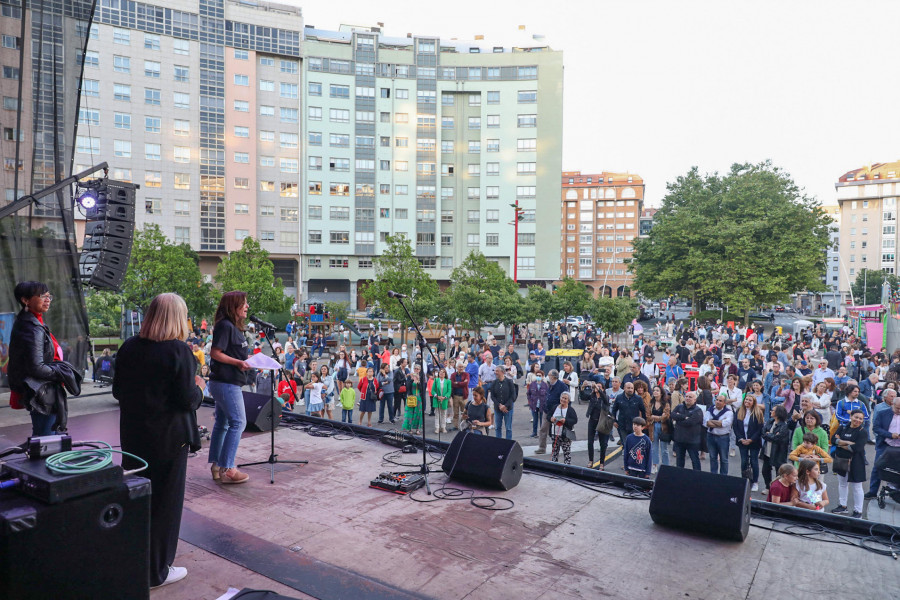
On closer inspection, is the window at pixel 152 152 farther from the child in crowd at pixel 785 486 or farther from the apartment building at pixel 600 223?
the apartment building at pixel 600 223

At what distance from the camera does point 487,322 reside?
99.7ft

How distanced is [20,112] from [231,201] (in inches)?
1878

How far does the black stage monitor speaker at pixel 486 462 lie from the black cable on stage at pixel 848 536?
2.08 metres

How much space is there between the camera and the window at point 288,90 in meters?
56.2

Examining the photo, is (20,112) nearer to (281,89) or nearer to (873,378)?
(873,378)

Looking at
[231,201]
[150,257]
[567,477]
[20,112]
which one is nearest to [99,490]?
[567,477]

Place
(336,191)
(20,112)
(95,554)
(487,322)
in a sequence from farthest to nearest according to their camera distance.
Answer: (336,191) → (487,322) → (20,112) → (95,554)

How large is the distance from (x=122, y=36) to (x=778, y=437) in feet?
194

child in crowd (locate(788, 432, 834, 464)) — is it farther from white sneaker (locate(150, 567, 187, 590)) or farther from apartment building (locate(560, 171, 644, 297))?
apartment building (locate(560, 171, 644, 297))

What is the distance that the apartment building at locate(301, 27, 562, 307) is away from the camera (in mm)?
58219

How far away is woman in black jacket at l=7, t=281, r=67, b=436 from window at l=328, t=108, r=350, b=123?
188 feet

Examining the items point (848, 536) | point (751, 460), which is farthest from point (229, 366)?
point (751, 460)

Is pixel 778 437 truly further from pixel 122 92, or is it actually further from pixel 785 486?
pixel 122 92

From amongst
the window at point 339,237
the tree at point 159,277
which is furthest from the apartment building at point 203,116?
the tree at point 159,277
